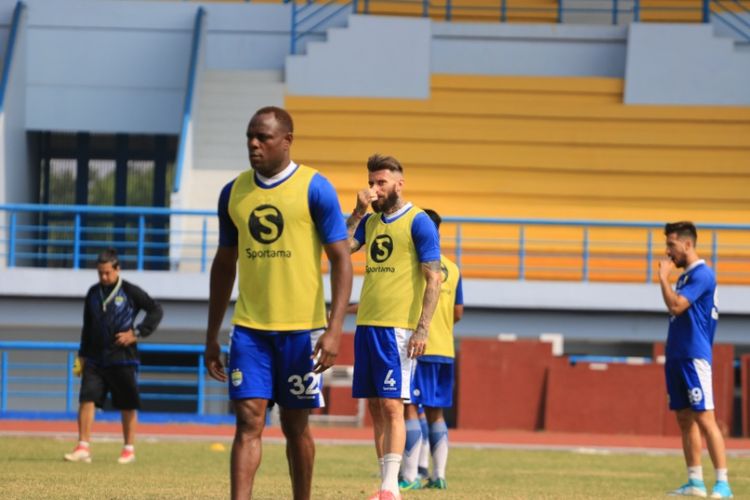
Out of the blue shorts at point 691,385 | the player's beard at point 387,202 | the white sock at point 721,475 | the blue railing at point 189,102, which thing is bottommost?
the white sock at point 721,475

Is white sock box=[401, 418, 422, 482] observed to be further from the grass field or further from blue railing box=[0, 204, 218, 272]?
blue railing box=[0, 204, 218, 272]

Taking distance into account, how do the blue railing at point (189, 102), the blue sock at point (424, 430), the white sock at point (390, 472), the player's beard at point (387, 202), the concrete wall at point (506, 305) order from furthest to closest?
1. the blue railing at point (189, 102)
2. the concrete wall at point (506, 305)
3. the blue sock at point (424, 430)
4. the player's beard at point (387, 202)
5. the white sock at point (390, 472)

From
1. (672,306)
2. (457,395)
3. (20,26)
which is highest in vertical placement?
(20,26)

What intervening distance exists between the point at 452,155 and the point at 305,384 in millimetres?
17168

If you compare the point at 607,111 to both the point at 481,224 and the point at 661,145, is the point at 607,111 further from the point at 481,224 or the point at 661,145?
the point at 481,224

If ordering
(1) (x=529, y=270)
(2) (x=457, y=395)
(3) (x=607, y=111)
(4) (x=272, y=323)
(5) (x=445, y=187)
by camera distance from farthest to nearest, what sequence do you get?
1. (3) (x=607, y=111)
2. (5) (x=445, y=187)
3. (1) (x=529, y=270)
4. (2) (x=457, y=395)
5. (4) (x=272, y=323)

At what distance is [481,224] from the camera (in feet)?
74.5

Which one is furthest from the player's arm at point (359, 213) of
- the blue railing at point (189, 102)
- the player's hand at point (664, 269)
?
the blue railing at point (189, 102)

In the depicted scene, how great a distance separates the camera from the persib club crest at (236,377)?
7.00 meters

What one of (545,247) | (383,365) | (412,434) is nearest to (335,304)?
(383,365)

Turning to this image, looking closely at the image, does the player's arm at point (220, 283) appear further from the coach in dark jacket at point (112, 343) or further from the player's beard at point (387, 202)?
the coach in dark jacket at point (112, 343)

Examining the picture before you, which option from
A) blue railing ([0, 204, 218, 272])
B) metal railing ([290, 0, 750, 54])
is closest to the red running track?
blue railing ([0, 204, 218, 272])

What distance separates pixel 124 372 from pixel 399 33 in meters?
13.3

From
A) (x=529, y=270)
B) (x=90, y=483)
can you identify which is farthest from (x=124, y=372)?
(x=529, y=270)
